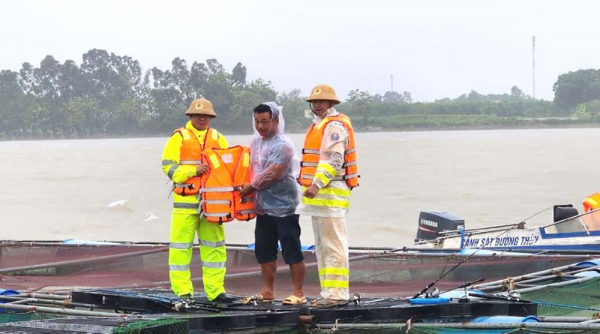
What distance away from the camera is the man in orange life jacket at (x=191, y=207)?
7027mm

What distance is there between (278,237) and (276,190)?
365 millimetres

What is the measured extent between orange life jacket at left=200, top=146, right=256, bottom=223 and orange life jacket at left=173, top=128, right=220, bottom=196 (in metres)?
0.09

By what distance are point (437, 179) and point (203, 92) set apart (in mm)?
58678

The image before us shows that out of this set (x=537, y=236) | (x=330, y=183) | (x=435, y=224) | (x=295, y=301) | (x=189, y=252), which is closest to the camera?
(x=330, y=183)

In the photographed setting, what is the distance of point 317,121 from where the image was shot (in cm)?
665

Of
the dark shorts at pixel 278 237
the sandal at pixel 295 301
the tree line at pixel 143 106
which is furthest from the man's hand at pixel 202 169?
the tree line at pixel 143 106

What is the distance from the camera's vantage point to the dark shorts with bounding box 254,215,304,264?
6.73m

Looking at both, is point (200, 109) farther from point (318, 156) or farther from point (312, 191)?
point (312, 191)

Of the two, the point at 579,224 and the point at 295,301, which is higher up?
the point at 295,301

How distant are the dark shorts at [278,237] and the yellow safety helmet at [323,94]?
920 mm

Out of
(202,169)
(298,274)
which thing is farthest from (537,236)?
(202,169)

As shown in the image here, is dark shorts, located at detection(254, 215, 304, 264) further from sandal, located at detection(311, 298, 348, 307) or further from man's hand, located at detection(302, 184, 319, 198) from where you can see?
man's hand, located at detection(302, 184, 319, 198)

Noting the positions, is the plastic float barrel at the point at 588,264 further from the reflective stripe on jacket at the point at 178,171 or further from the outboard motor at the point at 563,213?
the reflective stripe on jacket at the point at 178,171

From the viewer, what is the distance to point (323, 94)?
656cm
